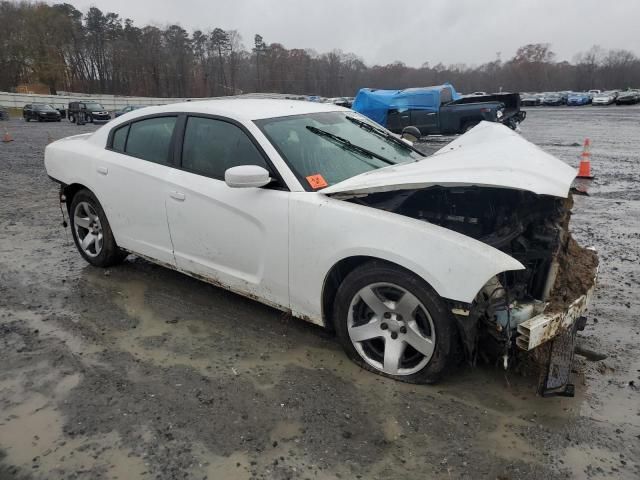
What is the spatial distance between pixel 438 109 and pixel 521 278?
15.6 meters

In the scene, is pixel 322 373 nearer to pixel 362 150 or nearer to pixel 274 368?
pixel 274 368

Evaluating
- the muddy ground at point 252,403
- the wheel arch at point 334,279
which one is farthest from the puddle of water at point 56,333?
the wheel arch at point 334,279

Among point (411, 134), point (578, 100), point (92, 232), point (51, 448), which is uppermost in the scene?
point (578, 100)

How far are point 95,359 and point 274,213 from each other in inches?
60.9

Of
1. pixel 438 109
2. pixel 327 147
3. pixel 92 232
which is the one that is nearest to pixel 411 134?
pixel 327 147

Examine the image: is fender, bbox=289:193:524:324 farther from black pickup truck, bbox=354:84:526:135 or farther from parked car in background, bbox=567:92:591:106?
parked car in background, bbox=567:92:591:106

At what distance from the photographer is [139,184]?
399cm

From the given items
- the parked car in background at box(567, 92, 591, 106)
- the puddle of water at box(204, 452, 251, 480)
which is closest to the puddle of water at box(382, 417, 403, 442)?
the puddle of water at box(204, 452, 251, 480)

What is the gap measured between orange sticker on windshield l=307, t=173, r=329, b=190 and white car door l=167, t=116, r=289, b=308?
0.19 m

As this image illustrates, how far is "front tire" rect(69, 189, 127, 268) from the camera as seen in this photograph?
4543 mm

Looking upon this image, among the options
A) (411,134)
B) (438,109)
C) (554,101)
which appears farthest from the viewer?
(554,101)

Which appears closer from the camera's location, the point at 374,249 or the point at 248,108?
the point at 374,249

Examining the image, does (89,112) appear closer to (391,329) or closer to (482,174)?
(391,329)

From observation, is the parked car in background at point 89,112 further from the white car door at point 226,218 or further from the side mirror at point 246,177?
the side mirror at point 246,177
